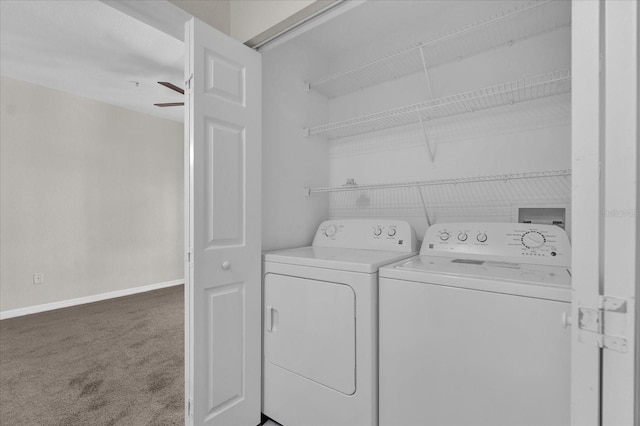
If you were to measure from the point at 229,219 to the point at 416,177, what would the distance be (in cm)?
128

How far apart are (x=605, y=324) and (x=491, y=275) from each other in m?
0.49

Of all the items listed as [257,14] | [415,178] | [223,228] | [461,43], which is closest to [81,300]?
[223,228]

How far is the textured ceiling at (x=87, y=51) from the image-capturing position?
92.9 inches

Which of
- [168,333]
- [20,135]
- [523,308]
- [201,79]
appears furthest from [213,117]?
[20,135]

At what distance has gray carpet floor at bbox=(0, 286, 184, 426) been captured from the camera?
178 centimetres

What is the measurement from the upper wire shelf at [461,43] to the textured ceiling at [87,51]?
173 cm

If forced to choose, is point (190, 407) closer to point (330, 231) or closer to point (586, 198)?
point (330, 231)

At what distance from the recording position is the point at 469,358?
1.14 metres

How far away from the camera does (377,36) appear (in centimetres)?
219

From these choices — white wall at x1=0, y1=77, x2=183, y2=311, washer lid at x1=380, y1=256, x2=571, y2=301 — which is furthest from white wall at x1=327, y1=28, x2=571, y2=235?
white wall at x1=0, y1=77, x2=183, y2=311

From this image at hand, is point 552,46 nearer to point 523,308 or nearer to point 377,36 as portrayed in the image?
point 377,36

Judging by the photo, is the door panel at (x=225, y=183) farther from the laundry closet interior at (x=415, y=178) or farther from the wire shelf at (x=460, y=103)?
the wire shelf at (x=460, y=103)

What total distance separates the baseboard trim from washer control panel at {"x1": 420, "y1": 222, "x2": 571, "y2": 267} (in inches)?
175

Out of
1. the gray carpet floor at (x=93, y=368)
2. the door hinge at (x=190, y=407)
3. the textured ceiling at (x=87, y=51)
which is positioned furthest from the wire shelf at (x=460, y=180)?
the textured ceiling at (x=87, y=51)
